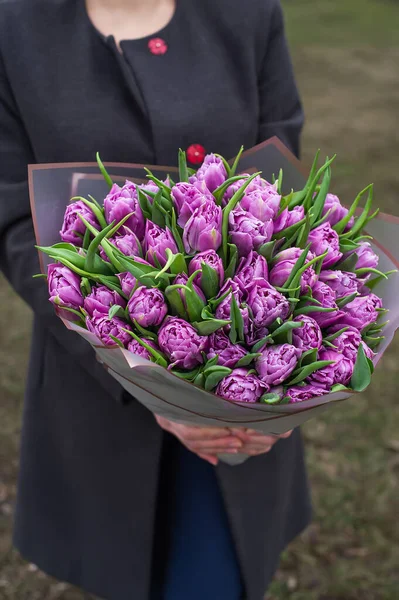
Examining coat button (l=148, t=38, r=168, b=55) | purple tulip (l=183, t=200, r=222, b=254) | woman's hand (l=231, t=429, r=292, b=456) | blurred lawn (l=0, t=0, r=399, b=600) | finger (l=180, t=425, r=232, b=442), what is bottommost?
blurred lawn (l=0, t=0, r=399, b=600)

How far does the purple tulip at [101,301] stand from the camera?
1094 millimetres

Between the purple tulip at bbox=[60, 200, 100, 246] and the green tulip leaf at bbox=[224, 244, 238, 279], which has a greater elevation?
the purple tulip at bbox=[60, 200, 100, 246]

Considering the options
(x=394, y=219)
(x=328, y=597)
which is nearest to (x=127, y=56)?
(x=394, y=219)

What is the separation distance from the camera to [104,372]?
5.06ft

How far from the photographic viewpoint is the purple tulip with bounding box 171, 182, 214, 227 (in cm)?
112

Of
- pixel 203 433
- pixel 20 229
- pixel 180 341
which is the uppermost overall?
pixel 180 341

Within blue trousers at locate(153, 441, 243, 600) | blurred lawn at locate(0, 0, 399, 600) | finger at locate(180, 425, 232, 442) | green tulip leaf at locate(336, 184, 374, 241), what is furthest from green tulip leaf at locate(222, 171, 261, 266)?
blurred lawn at locate(0, 0, 399, 600)

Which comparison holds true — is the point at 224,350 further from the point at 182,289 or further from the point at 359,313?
the point at 359,313

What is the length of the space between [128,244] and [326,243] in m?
0.33

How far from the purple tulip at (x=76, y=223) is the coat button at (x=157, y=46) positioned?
1.97ft

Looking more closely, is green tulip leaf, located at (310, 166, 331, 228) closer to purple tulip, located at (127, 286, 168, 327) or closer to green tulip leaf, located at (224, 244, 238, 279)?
green tulip leaf, located at (224, 244, 238, 279)

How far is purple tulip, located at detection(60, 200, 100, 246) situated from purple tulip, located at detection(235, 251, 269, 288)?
0.27 meters

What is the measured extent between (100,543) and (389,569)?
4.53 feet

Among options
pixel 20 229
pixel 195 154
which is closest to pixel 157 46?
pixel 195 154
